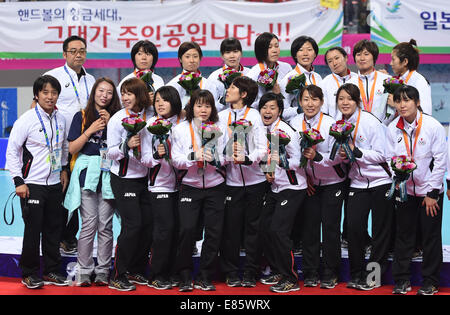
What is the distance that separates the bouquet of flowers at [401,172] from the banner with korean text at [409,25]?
20.9 feet

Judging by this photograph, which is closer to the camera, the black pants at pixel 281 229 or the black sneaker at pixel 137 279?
the black pants at pixel 281 229

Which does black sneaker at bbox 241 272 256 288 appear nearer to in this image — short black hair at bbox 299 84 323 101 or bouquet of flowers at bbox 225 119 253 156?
bouquet of flowers at bbox 225 119 253 156

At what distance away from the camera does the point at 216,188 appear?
532 cm

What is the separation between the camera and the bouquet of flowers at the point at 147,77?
5.75m

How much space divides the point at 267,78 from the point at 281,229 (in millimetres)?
1358

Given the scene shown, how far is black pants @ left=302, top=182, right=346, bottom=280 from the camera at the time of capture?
5.33 meters

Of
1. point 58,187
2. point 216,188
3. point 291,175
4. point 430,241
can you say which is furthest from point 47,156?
point 430,241

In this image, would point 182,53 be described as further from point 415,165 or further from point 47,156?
point 415,165

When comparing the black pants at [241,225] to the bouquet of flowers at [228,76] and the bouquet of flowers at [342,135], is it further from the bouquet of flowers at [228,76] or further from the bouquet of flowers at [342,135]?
the bouquet of flowers at [228,76]

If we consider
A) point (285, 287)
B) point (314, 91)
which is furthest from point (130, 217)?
point (314, 91)

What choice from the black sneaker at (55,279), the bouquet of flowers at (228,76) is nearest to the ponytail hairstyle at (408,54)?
the bouquet of flowers at (228,76)

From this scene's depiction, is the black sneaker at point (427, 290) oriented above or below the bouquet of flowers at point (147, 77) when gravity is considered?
below

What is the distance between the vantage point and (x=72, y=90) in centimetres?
600

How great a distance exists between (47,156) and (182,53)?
5.36 feet
